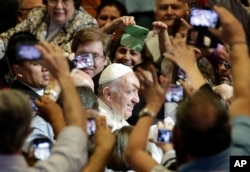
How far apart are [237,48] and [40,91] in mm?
1893

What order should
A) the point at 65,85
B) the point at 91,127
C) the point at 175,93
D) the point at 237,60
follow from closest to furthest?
the point at 65,85 < the point at 237,60 < the point at 91,127 < the point at 175,93

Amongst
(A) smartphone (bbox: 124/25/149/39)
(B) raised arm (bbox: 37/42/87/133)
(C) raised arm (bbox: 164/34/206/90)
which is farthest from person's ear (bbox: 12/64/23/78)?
(B) raised arm (bbox: 37/42/87/133)

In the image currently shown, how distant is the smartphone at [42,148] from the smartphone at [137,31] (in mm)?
2655

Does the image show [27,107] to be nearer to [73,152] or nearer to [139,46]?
[73,152]

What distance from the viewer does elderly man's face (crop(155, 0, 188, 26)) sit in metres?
7.00

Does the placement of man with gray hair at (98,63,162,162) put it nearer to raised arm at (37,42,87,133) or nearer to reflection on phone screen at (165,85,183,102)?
reflection on phone screen at (165,85,183,102)

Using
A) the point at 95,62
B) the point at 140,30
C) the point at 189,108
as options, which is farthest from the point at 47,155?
the point at 140,30

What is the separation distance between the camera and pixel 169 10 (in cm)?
704

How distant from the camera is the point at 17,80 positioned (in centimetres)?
562

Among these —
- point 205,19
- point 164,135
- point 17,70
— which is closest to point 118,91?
point 17,70

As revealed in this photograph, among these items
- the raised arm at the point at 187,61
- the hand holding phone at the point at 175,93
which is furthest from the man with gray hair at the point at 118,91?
the raised arm at the point at 187,61

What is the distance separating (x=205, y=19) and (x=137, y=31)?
2481 millimetres

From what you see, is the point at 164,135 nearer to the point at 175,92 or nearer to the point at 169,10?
the point at 175,92

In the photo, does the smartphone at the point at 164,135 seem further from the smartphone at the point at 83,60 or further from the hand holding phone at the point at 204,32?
the smartphone at the point at 83,60
